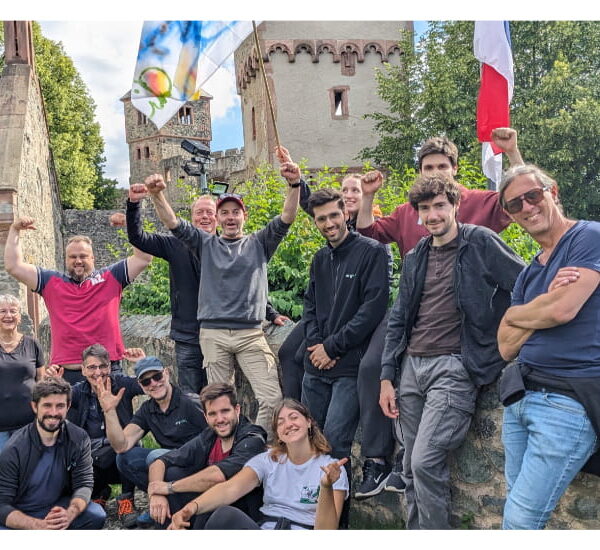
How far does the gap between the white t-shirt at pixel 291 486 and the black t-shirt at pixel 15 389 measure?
5.87ft

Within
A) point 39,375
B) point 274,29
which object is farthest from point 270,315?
point 274,29

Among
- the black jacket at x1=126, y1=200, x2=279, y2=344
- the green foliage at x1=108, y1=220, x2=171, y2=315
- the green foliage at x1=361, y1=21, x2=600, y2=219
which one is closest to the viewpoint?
the black jacket at x1=126, y1=200, x2=279, y2=344

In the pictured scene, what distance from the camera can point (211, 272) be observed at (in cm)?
488

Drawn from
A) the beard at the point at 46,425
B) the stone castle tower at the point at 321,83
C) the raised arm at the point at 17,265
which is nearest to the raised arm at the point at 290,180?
the beard at the point at 46,425

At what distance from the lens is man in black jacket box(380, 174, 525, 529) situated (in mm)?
3609

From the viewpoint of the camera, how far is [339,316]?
4258 mm

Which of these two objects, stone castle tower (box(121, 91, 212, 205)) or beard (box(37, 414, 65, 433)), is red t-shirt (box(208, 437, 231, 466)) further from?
stone castle tower (box(121, 91, 212, 205))

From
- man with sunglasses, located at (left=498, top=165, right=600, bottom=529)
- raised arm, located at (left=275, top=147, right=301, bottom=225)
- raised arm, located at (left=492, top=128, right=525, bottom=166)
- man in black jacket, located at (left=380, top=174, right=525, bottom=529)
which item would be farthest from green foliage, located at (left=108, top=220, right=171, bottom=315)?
man with sunglasses, located at (left=498, top=165, right=600, bottom=529)

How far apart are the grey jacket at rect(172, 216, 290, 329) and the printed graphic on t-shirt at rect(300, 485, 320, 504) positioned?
1280 mm

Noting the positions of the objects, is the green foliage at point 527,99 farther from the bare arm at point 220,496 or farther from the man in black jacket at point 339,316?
the bare arm at point 220,496

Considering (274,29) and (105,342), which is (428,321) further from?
(274,29)

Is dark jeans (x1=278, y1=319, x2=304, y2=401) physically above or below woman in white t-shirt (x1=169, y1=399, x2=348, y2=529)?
above

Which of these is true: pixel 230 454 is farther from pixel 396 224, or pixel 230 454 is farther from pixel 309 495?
pixel 396 224
